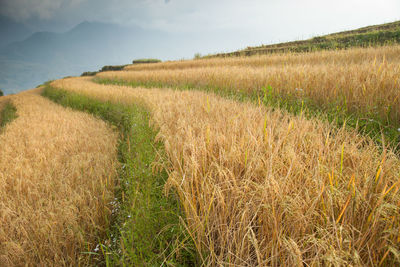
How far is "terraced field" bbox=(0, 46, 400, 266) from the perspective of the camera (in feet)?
3.65

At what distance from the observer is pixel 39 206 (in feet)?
7.45

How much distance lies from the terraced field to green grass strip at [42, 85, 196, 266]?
16mm

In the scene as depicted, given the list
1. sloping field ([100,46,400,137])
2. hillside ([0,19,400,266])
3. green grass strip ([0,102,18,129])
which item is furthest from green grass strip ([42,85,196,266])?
green grass strip ([0,102,18,129])

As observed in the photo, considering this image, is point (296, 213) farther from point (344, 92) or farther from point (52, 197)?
point (344, 92)

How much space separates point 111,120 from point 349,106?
605cm

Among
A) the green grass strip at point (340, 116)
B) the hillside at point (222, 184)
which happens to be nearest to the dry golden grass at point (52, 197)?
the hillside at point (222, 184)

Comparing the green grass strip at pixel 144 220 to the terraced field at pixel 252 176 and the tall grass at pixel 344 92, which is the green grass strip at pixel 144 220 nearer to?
the terraced field at pixel 252 176

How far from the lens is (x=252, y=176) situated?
1590mm

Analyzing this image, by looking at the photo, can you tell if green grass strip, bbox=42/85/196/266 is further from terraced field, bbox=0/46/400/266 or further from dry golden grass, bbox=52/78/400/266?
dry golden grass, bbox=52/78/400/266

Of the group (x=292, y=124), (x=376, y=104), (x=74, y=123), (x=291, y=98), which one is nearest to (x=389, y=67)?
(x=376, y=104)

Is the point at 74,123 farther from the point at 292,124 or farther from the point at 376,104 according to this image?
the point at 376,104

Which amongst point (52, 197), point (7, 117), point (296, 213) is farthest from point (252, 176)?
point (7, 117)

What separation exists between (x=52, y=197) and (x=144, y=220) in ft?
5.50

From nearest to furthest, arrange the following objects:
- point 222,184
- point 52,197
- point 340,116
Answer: point 222,184 → point 52,197 → point 340,116
